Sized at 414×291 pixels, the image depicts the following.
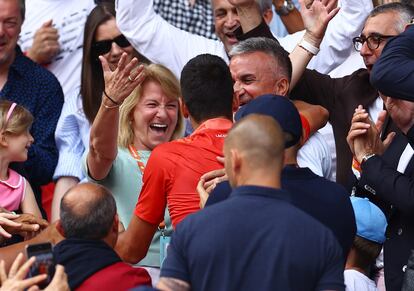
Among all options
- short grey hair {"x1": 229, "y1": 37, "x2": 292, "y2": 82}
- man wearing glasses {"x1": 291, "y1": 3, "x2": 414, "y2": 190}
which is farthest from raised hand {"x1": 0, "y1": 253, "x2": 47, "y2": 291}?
man wearing glasses {"x1": 291, "y1": 3, "x2": 414, "y2": 190}

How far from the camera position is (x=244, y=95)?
5.73 meters

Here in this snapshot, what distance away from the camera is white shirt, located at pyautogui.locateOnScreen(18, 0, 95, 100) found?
7.86 meters

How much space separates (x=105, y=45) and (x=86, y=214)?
2925 millimetres

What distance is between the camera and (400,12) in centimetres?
617

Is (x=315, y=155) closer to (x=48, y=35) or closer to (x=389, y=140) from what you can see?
(x=389, y=140)

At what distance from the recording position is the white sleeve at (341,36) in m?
6.90

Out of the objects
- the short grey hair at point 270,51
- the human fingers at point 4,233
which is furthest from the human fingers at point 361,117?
the human fingers at point 4,233

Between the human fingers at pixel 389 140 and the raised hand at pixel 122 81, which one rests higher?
the raised hand at pixel 122 81

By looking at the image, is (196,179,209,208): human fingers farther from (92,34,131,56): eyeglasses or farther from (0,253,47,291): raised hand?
(92,34,131,56): eyeglasses

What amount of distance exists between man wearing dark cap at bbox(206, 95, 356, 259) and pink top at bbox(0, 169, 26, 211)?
244 centimetres

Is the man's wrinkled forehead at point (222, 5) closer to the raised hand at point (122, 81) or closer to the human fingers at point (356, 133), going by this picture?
the raised hand at point (122, 81)

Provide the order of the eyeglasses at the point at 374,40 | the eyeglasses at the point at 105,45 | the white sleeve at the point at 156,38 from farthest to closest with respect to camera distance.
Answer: the eyeglasses at the point at 105,45
the white sleeve at the point at 156,38
the eyeglasses at the point at 374,40

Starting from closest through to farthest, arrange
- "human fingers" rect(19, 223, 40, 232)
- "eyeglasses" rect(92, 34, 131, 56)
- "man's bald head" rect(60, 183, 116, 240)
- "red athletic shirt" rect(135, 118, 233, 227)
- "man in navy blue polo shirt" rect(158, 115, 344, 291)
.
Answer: "man in navy blue polo shirt" rect(158, 115, 344, 291) → "man's bald head" rect(60, 183, 116, 240) → "red athletic shirt" rect(135, 118, 233, 227) → "human fingers" rect(19, 223, 40, 232) → "eyeglasses" rect(92, 34, 131, 56)

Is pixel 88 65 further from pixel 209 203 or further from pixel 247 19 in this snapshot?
pixel 209 203
